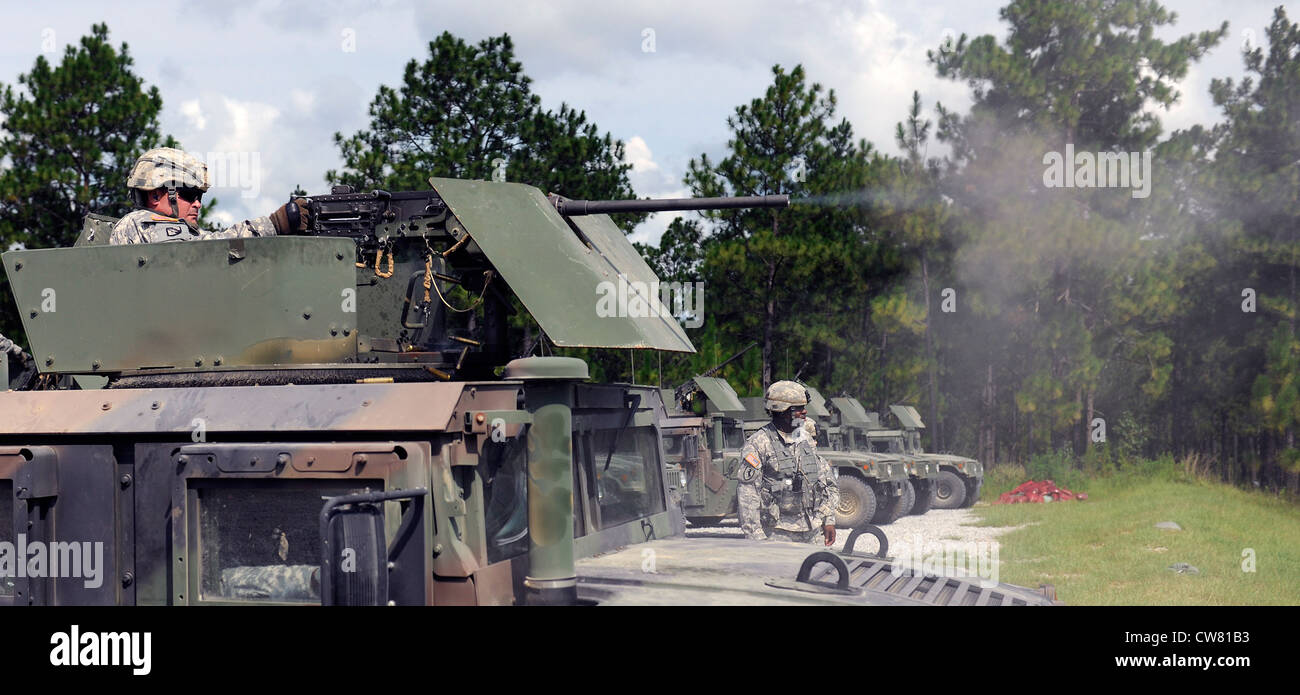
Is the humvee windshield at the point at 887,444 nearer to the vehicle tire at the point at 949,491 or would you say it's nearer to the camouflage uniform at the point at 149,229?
the vehicle tire at the point at 949,491

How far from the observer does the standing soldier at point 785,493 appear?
7.65 metres

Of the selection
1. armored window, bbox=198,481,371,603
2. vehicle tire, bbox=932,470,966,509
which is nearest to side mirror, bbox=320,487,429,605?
armored window, bbox=198,481,371,603

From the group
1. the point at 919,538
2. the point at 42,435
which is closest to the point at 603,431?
the point at 42,435

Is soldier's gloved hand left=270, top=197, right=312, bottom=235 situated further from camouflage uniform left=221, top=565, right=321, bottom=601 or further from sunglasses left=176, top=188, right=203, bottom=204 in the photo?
camouflage uniform left=221, top=565, right=321, bottom=601

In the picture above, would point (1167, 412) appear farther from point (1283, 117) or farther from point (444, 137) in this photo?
point (444, 137)

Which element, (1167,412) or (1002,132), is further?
(1167,412)

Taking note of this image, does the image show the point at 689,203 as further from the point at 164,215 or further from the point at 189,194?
the point at 164,215

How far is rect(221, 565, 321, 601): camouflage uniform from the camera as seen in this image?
355cm

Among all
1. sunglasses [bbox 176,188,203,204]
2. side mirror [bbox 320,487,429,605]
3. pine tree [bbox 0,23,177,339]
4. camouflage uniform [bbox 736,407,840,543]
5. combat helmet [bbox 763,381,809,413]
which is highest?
pine tree [bbox 0,23,177,339]

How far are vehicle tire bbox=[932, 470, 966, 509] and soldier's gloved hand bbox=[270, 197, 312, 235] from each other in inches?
781

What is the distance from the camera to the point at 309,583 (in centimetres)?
355

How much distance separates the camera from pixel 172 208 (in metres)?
4.99

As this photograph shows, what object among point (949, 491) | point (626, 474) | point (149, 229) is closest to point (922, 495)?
point (949, 491)

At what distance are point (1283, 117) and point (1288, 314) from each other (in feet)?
14.8
